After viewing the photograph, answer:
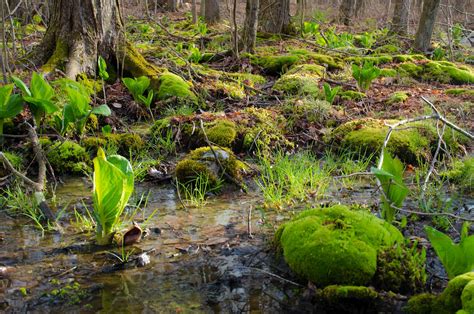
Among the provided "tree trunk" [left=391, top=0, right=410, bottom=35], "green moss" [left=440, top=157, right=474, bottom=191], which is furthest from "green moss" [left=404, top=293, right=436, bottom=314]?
"tree trunk" [left=391, top=0, right=410, bottom=35]

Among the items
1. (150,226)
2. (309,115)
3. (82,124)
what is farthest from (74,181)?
(309,115)

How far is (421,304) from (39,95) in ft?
11.2

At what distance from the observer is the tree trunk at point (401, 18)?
12.7 m

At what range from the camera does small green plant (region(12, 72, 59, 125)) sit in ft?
12.6

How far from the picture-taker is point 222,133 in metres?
4.72

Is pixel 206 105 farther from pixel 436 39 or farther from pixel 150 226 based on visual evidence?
pixel 436 39

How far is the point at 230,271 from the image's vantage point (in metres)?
2.59

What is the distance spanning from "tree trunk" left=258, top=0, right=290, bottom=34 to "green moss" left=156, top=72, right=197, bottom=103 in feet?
18.0

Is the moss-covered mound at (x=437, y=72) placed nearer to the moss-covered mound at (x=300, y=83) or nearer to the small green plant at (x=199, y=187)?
the moss-covered mound at (x=300, y=83)

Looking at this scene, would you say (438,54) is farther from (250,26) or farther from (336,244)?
(336,244)

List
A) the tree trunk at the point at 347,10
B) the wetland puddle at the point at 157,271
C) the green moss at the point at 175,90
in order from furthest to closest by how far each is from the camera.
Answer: the tree trunk at the point at 347,10
the green moss at the point at 175,90
the wetland puddle at the point at 157,271

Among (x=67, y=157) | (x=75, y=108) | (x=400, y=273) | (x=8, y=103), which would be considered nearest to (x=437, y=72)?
(x=75, y=108)

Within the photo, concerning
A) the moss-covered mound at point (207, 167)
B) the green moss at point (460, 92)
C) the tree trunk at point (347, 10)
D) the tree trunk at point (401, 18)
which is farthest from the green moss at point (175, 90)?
the tree trunk at point (347, 10)

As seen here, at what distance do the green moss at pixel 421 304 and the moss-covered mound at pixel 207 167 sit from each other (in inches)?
79.6
